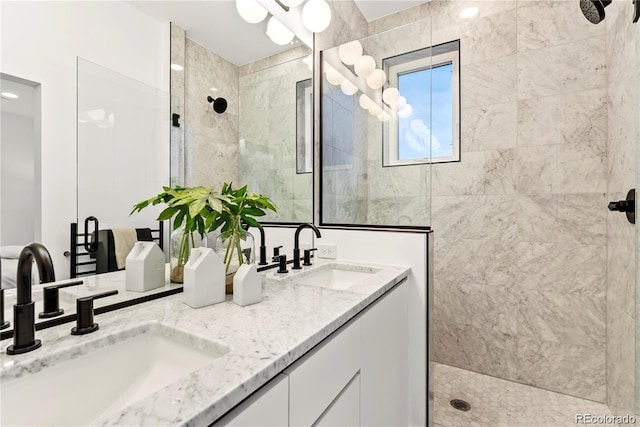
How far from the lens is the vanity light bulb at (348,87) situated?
2.05 meters

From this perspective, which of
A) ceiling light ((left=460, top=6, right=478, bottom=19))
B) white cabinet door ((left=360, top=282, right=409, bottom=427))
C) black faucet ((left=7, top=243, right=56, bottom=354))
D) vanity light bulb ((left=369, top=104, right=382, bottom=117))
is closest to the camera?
black faucet ((left=7, top=243, right=56, bottom=354))

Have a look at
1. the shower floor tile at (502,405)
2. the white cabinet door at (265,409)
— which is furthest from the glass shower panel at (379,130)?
the white cabinet door at (265,409)

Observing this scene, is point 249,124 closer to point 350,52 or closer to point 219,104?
point 219,104

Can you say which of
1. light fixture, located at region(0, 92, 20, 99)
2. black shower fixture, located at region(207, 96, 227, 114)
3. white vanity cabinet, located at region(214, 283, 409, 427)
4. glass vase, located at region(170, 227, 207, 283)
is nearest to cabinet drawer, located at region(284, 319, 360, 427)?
white vanity cabinet, located at region(214, 283, 409, 427)

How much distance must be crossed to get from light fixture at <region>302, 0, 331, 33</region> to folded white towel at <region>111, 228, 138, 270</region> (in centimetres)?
158

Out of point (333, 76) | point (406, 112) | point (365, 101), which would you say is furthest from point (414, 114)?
point (333, 76)

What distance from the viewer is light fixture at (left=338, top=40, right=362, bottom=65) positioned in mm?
2047

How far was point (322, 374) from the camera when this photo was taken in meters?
0.73

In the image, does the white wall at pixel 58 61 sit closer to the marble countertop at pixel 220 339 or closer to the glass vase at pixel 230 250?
the marble countertop at pixel 220 339

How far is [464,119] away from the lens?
7.09 feet

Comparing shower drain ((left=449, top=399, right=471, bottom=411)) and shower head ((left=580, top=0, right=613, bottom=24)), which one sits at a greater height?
shower head ((left=580, top=0, right=613, bottom=24))

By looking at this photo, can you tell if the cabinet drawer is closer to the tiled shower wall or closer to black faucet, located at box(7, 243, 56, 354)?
black faucet, located at box(7, 243, 56, 354)

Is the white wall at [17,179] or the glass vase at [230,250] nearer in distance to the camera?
the white wall at [17,179]

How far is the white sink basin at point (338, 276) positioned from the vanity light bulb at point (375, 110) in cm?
102
